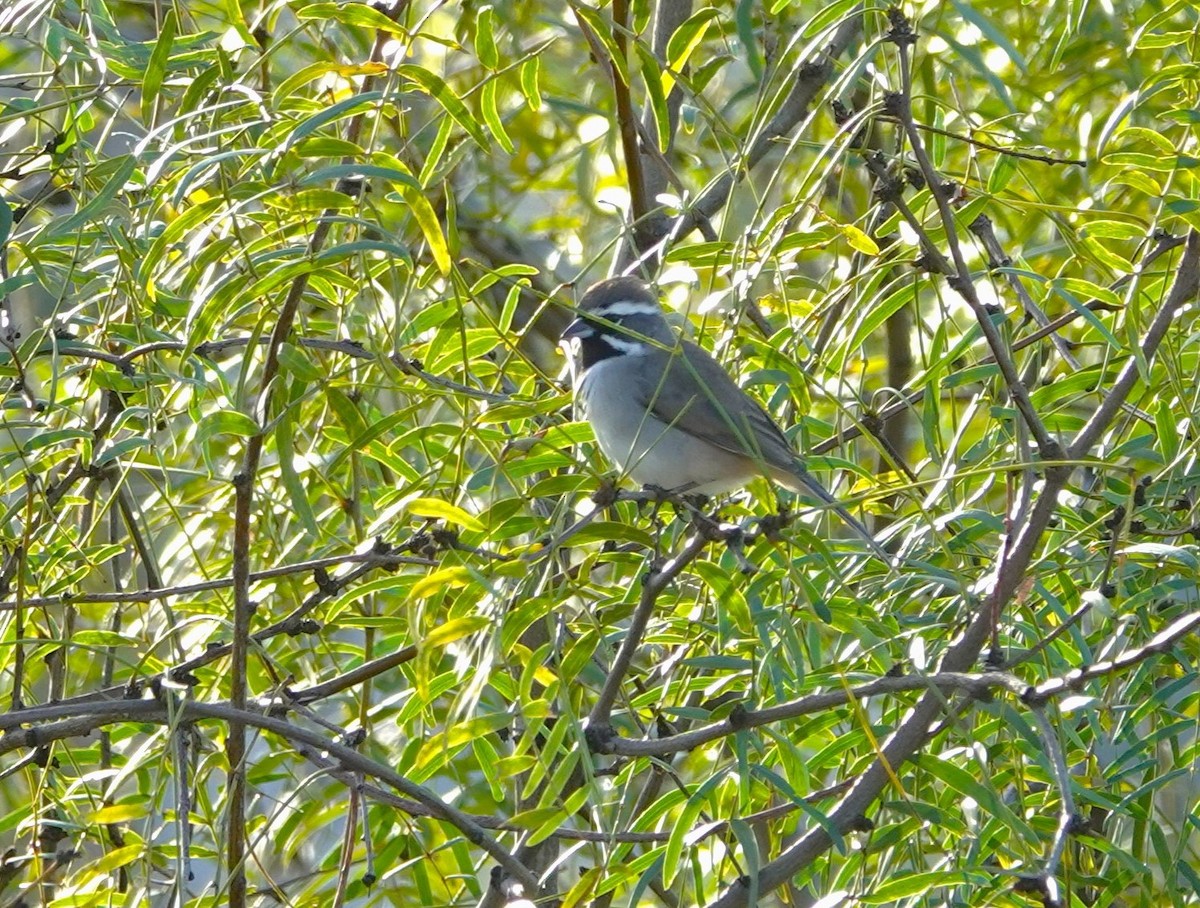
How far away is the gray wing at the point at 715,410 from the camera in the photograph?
1997 mm

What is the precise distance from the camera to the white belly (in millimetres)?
3445

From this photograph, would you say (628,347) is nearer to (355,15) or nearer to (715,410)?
(715,410)

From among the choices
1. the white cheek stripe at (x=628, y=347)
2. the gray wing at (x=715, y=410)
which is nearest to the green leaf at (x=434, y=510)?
the gray wing at (x=715, y=410)

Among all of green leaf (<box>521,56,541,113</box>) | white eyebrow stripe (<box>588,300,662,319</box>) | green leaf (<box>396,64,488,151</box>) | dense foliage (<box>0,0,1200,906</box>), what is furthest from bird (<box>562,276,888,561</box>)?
green leaf (<box>396,64,488,151</box>)

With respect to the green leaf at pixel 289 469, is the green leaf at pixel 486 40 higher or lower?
higher

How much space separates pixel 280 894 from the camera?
2.27 metres

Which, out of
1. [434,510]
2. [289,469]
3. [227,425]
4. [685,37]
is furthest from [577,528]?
[685,37]

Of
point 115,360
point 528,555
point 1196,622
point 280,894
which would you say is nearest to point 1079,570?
point 1196,622

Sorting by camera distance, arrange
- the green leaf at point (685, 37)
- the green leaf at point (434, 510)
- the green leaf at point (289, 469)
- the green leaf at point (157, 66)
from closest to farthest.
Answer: the green leaf at point (434, 510), the green leaf at point (289, 469), the green leaf at point (157, 66), the green leaf at point (685, 37)

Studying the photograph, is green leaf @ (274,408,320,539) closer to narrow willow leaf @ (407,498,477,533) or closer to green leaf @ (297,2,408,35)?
narrow willow leaf @ (407,498,477,533)

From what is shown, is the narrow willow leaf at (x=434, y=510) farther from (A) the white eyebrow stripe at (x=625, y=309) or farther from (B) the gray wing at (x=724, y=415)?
(A) the white eyebrow stripe at (x=625, y=309)

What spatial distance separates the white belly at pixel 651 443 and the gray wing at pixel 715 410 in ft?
0.15

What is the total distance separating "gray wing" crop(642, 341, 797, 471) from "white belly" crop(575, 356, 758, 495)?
5cm

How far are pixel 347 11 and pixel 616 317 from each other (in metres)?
1.75
